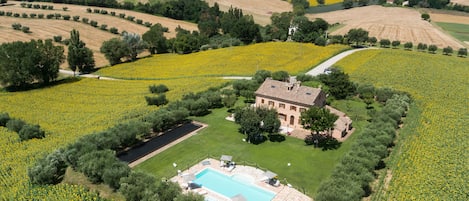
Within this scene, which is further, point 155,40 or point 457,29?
point 457,29

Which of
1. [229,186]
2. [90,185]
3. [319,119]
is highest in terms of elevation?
[319,119]

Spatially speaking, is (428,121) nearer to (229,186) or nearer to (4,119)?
(229,186)

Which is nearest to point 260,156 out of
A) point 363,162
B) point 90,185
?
point 363,162

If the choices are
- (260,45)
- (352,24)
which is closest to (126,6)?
(260,45)

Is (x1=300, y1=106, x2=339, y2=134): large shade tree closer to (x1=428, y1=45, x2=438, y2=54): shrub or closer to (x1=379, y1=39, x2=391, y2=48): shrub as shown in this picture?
(x1=428, y1=45, x2=438, y2=54): shrub

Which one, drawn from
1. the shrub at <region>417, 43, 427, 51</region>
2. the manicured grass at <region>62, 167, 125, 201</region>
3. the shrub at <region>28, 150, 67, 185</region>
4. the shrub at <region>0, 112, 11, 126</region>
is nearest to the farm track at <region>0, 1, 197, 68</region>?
the shrub at <region>0, 112, 11, 126</region>

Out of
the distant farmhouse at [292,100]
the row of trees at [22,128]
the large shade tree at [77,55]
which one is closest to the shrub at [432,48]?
the distant farmhouse at [292,100]

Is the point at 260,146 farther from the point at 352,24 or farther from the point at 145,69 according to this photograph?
the point at 352,24
